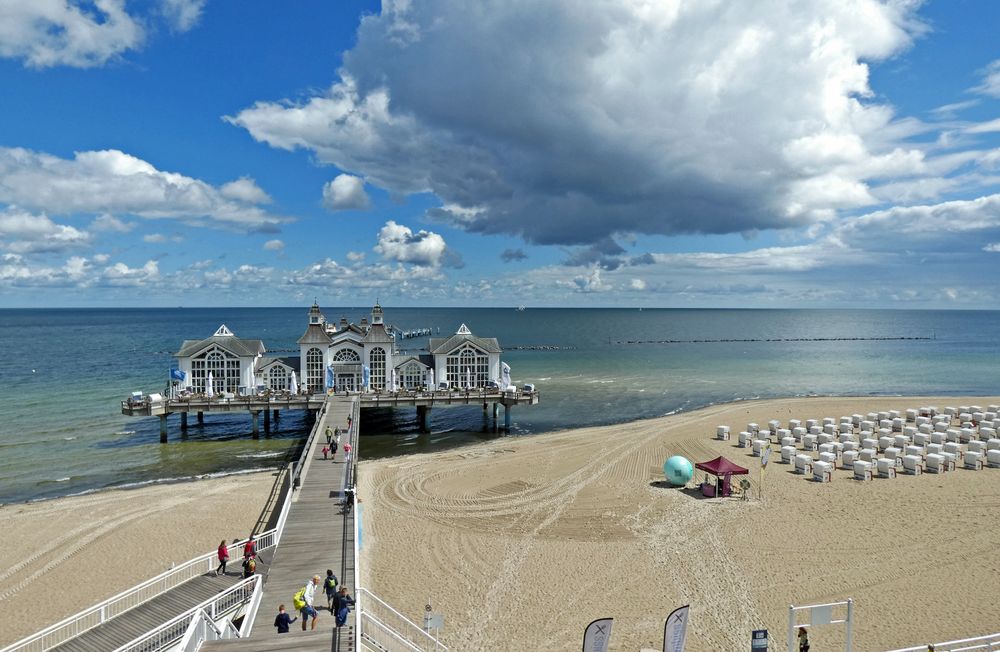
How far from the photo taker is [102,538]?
20.5 metres

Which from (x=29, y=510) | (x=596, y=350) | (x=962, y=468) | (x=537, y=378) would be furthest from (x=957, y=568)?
(x=596, y=350)

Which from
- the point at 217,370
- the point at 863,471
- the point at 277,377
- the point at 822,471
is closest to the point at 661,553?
the point at 822,471

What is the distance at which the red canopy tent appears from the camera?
2366 centimetres

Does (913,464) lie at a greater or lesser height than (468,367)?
lesser

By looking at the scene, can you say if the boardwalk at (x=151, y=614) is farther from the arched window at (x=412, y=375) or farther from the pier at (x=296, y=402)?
the arched window at (x=412, y=375)

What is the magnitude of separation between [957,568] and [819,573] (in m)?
4.10

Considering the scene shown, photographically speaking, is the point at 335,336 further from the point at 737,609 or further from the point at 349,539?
the point at 737,609

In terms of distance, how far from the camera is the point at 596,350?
10325 cm

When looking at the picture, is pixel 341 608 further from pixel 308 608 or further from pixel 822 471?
pixel 822 471

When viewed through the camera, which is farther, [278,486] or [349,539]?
[278,486]

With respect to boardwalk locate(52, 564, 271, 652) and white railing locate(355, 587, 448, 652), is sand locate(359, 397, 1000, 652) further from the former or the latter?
boardwalk locate(52, 564, 271, 652)

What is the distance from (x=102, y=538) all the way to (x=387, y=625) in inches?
518

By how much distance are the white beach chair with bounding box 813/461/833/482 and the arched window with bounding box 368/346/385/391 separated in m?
26.6

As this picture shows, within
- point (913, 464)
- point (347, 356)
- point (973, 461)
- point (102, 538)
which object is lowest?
point (102, 538)
